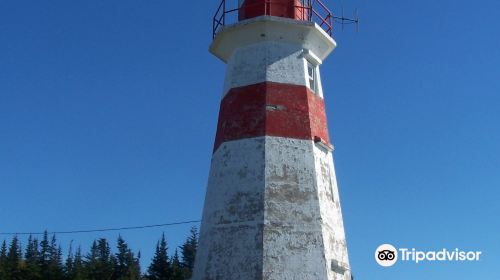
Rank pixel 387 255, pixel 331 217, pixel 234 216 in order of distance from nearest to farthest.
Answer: pixel 234 216 → pixel 331 217 → pixel 387 255

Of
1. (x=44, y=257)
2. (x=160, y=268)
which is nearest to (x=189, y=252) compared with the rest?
(x=160, y=268)

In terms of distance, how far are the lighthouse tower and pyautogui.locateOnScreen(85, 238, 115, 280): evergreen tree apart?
27.7m

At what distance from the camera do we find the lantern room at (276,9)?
14.3 meters

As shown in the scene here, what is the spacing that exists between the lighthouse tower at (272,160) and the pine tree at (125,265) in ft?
88.6

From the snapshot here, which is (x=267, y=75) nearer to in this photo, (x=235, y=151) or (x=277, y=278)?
(x=235, y=151)

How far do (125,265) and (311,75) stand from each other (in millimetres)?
31750

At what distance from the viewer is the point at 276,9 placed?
1437 cm

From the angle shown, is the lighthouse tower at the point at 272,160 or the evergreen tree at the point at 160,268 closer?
the lighthouse tower at the point at 272,160

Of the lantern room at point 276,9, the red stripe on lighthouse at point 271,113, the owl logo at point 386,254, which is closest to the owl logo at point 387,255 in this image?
the owl logo at point 386,254

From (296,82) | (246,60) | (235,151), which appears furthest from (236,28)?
(235,151)

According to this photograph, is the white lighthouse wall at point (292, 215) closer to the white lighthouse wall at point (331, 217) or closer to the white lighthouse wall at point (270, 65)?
the white lighthouse wall at point (331, 217)

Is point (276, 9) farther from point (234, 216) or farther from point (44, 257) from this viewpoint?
point (44, 257)

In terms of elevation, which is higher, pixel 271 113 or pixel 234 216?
pixel 271 113

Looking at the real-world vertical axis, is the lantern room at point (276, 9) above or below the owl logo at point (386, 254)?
above
